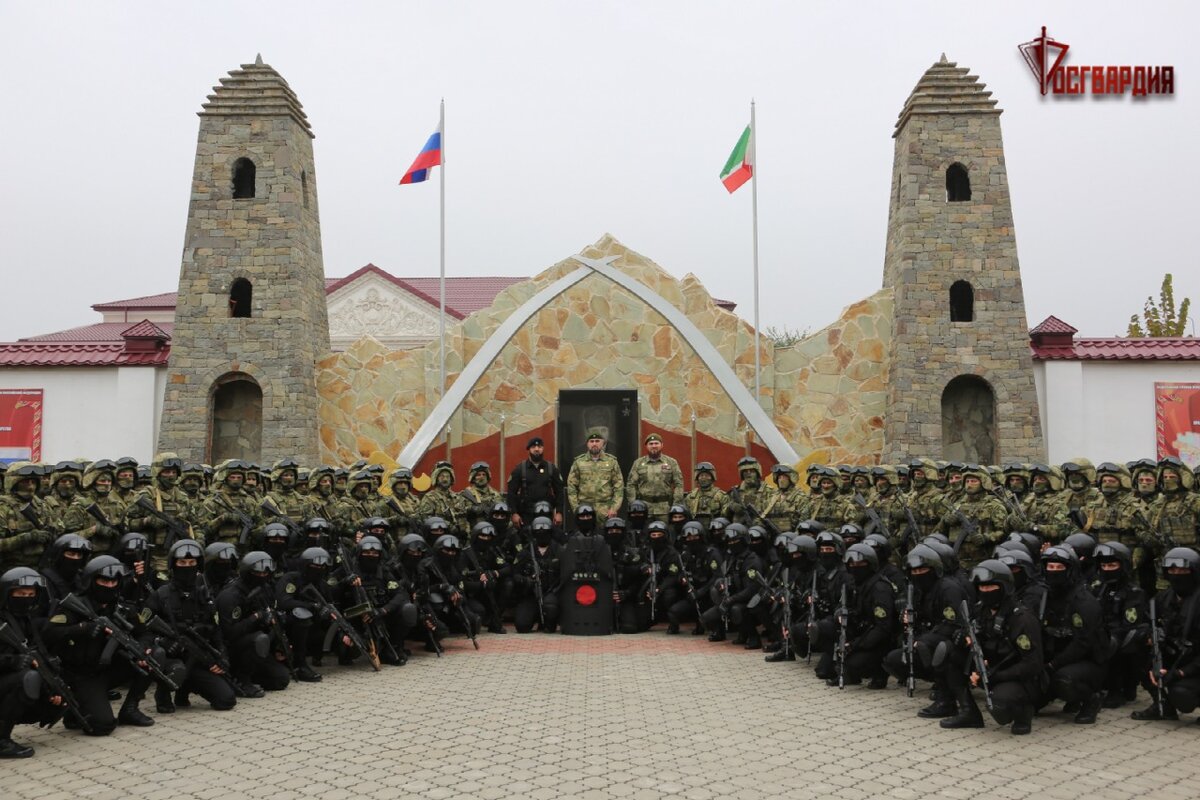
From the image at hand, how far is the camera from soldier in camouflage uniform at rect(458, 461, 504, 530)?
13305 mm

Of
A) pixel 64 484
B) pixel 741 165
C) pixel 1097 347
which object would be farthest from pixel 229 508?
pixel 1097 347

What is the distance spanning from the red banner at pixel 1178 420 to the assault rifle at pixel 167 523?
1669 cm

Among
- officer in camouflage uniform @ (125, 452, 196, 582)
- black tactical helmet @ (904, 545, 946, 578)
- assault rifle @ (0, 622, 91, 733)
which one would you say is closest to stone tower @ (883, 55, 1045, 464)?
black tactical helmet @ (904, 545, 946, 578)

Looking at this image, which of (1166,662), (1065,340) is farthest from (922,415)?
(1166,662)

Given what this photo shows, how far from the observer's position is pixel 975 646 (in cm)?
770

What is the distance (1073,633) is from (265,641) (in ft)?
22.2

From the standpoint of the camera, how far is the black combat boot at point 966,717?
770 cm

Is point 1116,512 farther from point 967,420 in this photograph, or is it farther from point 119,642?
point 119,642

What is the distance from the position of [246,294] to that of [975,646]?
1636cm

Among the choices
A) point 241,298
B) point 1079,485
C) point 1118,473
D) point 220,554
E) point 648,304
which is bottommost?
point 220,554

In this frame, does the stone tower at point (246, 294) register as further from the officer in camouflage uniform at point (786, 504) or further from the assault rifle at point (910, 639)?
the assault rifle at point (910, 639)

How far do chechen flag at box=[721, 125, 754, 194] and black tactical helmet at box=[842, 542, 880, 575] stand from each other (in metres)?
12.2

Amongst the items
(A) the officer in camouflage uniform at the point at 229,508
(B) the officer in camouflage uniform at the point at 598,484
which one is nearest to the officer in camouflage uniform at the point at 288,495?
(A) the officer in camouflage uniform at the point at 229,508

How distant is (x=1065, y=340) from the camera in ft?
63.4
